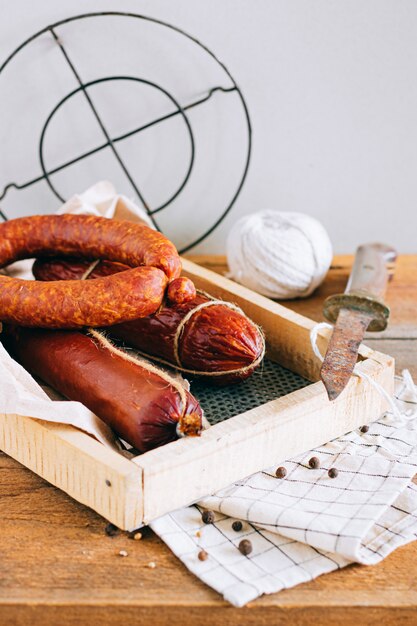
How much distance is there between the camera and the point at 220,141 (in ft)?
5.17

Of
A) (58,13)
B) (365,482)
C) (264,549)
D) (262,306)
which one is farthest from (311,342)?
(58,13)

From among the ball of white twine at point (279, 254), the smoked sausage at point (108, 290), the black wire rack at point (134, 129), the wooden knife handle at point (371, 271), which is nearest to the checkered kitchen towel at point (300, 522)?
the smoked sausage at point (108, 290)

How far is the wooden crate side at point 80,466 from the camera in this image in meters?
0.77

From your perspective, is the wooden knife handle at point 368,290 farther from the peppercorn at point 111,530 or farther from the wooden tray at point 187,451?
the peppercorn at point 111,530

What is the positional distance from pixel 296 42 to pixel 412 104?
0.26 meters

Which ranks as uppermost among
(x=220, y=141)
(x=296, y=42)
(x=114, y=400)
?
(x=296, y=42)

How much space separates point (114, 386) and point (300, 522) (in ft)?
0.79

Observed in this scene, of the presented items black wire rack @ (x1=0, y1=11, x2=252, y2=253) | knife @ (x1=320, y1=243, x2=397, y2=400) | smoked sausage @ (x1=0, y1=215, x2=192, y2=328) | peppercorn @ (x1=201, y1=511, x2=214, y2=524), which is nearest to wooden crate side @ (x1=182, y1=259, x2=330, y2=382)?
knife @ (x1=320, y1=243, x2=397, y2=400)

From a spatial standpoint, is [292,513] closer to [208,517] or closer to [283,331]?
[208,517]

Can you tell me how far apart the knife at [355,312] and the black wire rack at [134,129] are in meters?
0.32

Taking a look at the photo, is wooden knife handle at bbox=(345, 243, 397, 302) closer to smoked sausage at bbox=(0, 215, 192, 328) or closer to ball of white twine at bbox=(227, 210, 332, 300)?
ball of white twine at bbox=(227, 210, 332, 300)

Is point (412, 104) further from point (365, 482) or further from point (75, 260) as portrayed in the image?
point (365, 482)

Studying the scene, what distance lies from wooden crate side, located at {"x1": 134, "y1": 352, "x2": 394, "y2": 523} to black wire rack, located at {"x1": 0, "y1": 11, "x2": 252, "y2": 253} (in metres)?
0.69

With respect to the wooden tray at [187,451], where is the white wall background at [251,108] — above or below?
above
